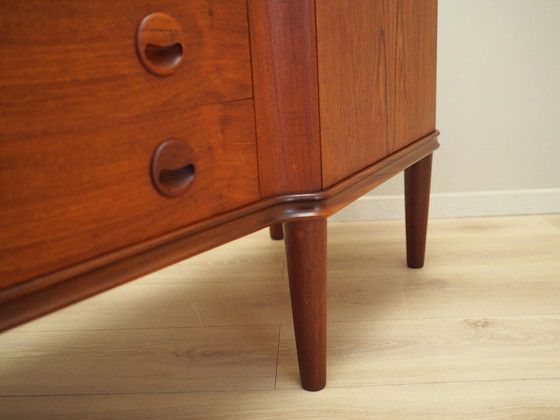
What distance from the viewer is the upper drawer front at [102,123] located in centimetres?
48

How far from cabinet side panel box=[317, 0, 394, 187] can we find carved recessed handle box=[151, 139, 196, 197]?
0.65 feet

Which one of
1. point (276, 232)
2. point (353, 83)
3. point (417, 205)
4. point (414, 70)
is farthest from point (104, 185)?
point (276, 232)

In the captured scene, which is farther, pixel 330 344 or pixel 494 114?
pixel 494 114

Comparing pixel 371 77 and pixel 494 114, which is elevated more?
pixel 371 77

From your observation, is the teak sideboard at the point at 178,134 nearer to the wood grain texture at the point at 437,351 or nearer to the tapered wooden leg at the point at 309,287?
the tapered wooden leg at the point at 309,287

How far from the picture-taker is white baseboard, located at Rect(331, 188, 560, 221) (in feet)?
5.55

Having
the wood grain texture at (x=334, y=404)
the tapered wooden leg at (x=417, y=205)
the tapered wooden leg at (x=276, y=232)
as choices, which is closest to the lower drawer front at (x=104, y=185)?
the wood grain texture at (x=334, y=404)

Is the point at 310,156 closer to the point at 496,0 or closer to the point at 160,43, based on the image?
the point at 160,43

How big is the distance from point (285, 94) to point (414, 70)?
432 millimetres

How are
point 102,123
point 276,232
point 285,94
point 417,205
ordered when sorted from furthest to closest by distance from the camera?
point 276,232, point 417,205, point 285,94, point 102,123

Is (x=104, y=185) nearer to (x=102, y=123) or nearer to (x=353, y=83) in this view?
(x=102, y=123)

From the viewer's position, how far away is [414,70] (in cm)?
105

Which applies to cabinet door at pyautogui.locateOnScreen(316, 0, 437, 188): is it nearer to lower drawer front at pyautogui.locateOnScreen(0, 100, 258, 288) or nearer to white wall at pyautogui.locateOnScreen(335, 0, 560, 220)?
lower drawer front at pyautogui.locateOnScreen(0, 100, 258, 288)

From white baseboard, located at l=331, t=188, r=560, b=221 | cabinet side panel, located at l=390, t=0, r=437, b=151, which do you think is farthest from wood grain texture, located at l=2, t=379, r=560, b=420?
white baseboard, located at l=331, t=188, r=560, b=221
